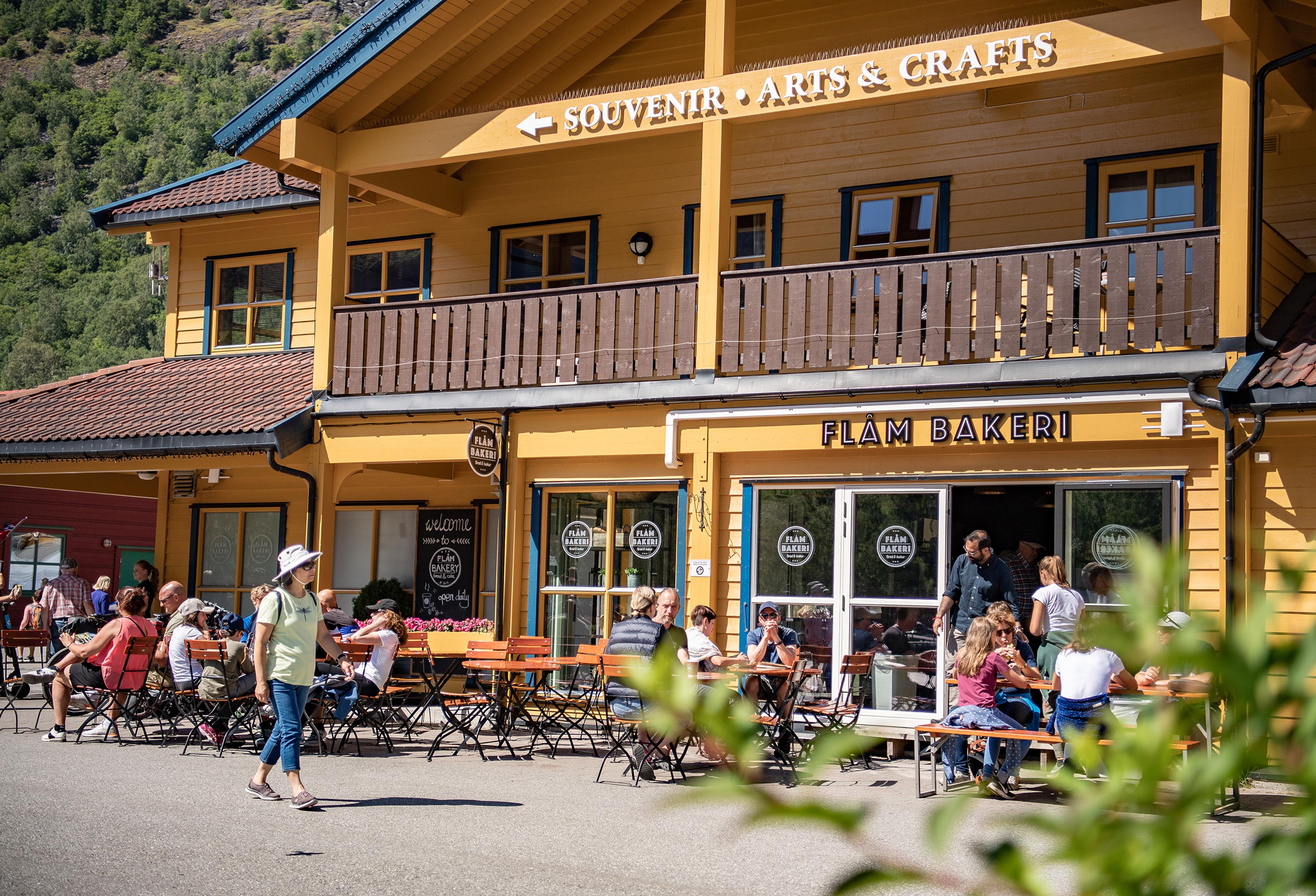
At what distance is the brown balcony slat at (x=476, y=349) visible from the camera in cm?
1398

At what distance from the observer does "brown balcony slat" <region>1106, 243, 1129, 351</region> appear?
35.1 feet

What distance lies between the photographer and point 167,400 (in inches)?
665

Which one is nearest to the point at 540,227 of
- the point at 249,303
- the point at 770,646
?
the point at 249,303

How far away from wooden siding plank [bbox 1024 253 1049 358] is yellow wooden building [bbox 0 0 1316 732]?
0.05m

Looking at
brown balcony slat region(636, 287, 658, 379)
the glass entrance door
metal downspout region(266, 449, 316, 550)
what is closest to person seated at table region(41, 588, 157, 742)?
metal downspout region(266, 449, 316, 550)

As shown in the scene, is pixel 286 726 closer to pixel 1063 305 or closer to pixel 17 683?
pixel 1063 305

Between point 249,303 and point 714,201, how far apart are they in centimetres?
838

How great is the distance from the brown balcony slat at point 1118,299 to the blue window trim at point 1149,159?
1046 millimetres

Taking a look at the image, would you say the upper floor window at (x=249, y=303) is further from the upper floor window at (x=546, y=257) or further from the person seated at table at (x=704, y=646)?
the person seated at table at (x=704, y=646)

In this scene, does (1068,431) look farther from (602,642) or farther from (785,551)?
(602,642)

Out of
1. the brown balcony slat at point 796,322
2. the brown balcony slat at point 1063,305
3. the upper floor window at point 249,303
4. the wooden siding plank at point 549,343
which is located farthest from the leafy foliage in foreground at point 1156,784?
the upper floor window at point 249,303

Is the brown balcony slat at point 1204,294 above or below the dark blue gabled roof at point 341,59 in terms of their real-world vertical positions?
below

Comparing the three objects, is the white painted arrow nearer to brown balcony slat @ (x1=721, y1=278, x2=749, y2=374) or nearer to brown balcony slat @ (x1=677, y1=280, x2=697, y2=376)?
brown balcony slat @ (x1=677, y1=280, x2=697, y2=376)

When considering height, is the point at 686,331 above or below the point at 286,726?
above
